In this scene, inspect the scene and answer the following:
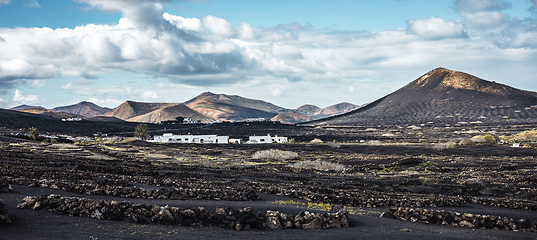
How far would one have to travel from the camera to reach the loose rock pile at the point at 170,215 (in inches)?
456

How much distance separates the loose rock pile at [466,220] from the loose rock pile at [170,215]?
4048 millimetres

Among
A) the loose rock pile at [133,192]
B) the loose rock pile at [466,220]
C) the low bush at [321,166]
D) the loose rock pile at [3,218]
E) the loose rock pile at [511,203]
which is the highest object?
the loose rock pile at [3,218]

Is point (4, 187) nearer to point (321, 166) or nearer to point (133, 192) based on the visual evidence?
point (133, 192)

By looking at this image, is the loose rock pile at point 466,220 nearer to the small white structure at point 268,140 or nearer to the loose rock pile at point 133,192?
the loose rock pile at point 133,192

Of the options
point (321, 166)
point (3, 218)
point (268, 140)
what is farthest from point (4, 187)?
point (268, 140)

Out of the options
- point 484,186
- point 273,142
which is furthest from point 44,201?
point 273,142

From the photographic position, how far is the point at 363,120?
192500mm

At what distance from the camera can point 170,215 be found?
1161 centimetres

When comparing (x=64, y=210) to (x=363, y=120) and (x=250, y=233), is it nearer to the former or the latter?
(x=250, y=233)

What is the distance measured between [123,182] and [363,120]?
182 m

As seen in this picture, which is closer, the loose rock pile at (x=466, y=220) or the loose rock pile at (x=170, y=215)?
the loose rock pile at (x=170, y=215)

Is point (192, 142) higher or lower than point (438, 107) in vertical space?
lower

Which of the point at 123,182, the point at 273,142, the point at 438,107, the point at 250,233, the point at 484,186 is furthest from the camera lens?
the point at 438,107

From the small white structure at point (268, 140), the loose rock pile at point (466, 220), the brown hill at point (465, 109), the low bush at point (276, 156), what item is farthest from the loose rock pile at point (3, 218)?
the brown hill at point (465, 109)
